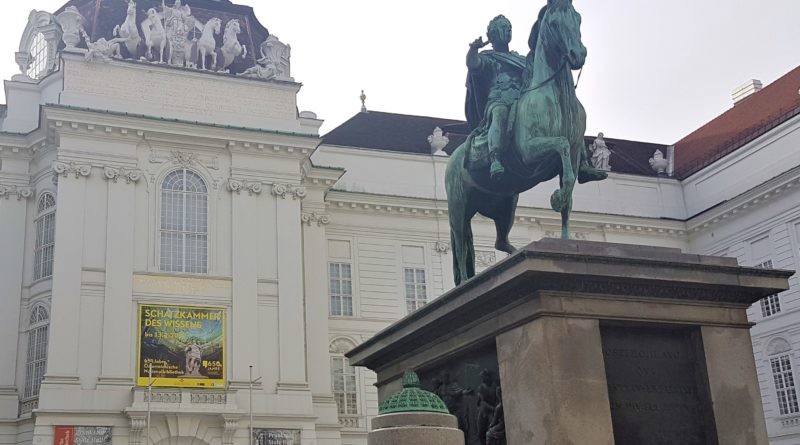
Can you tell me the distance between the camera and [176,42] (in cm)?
3553

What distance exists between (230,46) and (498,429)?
29.5 meters

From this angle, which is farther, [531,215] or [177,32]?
[531,215]

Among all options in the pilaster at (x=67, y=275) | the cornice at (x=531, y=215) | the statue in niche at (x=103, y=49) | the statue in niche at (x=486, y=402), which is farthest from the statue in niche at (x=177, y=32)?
the statue in niche at (x=486, y=402)

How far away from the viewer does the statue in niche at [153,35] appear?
1375 inches

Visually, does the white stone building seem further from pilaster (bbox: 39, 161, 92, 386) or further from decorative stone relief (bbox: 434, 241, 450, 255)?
decorative stone relief (bbox: 434, 241, 450, 255)

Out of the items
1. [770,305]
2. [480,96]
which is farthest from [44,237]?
[770,305]

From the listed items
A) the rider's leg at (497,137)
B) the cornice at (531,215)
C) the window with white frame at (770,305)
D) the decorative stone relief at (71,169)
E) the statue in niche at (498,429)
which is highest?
the cornice at (531,215)

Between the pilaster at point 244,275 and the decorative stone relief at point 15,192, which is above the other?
the decorative stone relief at point 15,192

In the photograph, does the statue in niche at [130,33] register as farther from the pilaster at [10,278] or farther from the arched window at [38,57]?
the pilaster at [10,278]

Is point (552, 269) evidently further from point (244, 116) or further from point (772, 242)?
point (772, 242)

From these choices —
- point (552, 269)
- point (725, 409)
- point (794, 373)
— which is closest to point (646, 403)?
point (725, 409)

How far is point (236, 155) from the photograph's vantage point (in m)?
34.7

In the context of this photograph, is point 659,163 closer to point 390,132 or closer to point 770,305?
point 770,305

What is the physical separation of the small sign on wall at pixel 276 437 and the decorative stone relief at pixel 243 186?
8429mm
